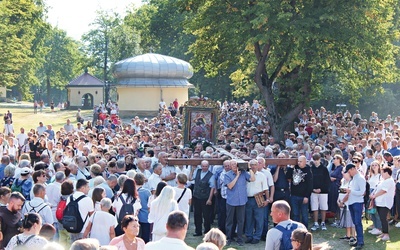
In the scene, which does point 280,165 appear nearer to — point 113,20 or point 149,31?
point 149,31

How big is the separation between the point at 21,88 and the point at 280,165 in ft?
178

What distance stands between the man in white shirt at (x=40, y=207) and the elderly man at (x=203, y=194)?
5166mm

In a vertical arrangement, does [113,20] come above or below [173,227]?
above

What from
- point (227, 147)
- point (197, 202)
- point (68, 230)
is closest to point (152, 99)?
point (227, 147)

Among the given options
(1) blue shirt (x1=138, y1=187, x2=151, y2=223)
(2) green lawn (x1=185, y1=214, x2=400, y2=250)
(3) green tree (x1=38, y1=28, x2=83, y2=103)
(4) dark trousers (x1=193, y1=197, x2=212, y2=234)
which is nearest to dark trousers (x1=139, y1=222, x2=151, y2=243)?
(1) blue shirt (x1=138, y1=187, x2=151, y2=223)

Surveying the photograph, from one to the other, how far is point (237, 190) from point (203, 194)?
110 centimetres

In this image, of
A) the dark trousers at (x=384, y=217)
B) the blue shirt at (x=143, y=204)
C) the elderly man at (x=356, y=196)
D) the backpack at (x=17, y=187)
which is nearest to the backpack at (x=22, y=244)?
the blue shirt at (x=143, y=204)

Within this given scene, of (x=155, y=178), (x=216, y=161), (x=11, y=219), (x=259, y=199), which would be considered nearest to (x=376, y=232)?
(x=259, y=199)

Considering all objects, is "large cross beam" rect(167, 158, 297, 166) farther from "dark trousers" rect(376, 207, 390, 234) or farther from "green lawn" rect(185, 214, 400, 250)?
"dark trousers" rect(376, 207, 390, 234)

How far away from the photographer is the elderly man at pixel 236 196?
529 inches

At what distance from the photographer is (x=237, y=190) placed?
13.5m

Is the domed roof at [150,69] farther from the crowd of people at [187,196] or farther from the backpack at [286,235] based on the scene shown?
the backpack at [286,235]

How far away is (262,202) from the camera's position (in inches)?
547

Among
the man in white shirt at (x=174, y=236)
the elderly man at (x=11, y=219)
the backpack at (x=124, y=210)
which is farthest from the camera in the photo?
the backpack at (x=124, y=210)
